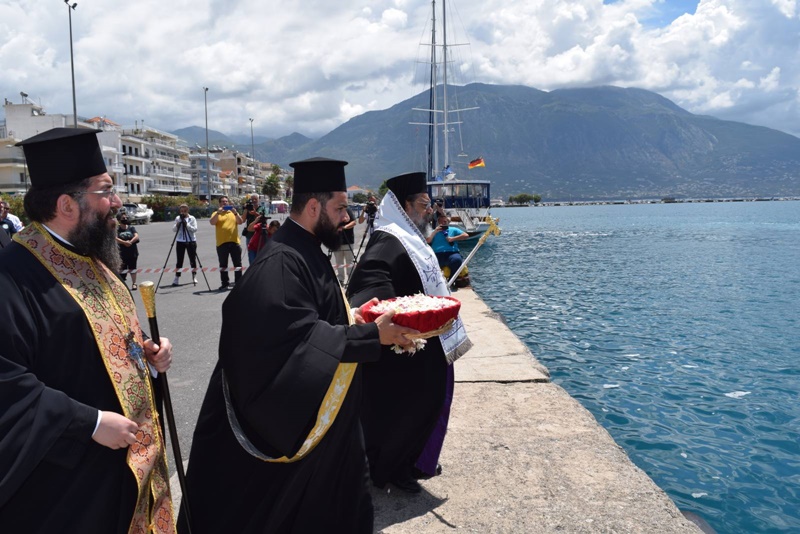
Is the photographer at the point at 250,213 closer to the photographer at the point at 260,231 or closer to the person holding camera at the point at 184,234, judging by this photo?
the photographer at the point at 260,231

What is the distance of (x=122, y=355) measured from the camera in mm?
2363

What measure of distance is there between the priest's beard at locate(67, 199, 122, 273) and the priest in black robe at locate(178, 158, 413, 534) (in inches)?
21.3

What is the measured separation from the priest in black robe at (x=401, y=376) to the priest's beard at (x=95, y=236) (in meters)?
1.76

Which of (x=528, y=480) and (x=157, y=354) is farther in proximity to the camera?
(x=528, y=480)

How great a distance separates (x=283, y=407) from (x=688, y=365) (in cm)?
993

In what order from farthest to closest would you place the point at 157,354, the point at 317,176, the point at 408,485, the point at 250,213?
the point at 250,213 → the point at 408,485 → the point at 317,176 → the point at 157,354

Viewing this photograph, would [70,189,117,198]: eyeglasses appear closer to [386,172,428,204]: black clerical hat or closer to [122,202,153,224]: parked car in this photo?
[386,172,428,204]: black clerical hat

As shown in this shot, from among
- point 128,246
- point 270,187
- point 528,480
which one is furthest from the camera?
point 270,187

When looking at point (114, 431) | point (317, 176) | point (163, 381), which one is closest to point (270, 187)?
point (317, 176)

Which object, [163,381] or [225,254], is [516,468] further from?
[225,254]

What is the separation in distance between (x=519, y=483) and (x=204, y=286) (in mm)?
11211

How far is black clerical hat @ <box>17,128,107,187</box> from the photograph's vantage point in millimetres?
2297

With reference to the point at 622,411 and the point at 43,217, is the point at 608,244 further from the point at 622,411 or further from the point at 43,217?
the point at 43,217

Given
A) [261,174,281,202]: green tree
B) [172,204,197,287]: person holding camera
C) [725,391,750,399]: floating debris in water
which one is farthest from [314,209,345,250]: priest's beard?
[261,174,281,202]: green tree
